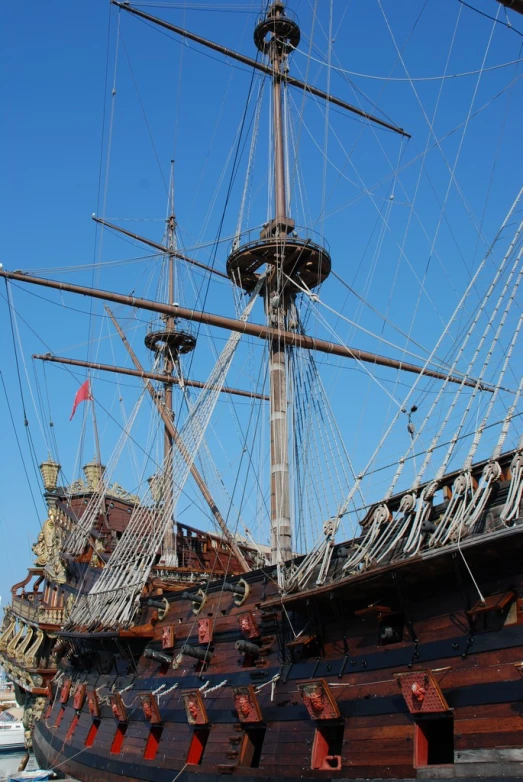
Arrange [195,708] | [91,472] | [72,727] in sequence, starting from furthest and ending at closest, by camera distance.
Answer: [91,472], [72,727], [195,708]

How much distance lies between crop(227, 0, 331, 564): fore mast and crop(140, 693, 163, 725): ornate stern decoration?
3.91 metres

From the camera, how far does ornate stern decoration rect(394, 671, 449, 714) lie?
27.1 ft

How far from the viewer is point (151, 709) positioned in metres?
14.0

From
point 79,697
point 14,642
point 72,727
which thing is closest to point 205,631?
point 79,697

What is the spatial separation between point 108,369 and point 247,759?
83.0 feet

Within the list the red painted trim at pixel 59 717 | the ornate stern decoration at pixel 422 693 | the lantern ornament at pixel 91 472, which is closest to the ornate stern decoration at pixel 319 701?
the ornate stern decoration at pixel 422 693

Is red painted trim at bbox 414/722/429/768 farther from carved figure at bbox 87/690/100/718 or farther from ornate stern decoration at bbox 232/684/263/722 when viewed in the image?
carved figure at bbox 87/690/100/718

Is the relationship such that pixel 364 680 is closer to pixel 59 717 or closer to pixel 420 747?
pixel 420 747

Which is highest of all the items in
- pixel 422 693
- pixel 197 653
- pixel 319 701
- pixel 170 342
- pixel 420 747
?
pixel 170 342

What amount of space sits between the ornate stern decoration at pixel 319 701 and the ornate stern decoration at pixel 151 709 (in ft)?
15.9

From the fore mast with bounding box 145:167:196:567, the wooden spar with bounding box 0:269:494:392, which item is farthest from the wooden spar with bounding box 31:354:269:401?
the wooden spar with bounding box 0:269:494:392

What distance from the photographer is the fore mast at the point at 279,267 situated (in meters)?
17.1

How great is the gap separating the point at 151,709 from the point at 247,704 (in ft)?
11.6

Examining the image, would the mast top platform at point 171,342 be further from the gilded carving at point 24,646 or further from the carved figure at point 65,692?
the carved figure at point 65,692
